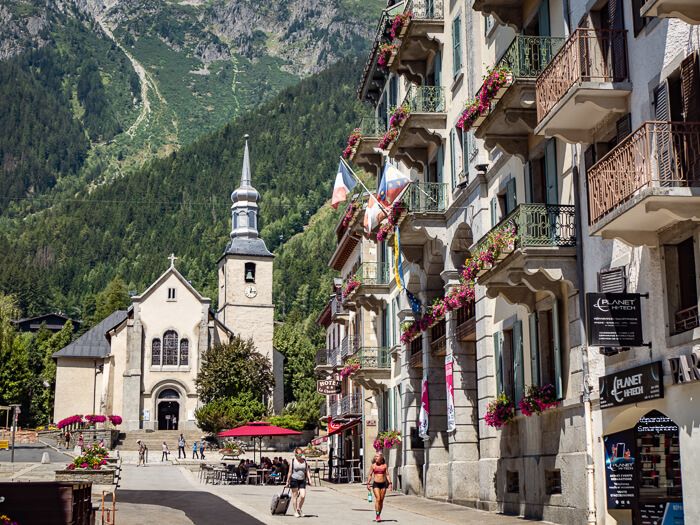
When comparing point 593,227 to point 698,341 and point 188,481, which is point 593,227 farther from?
point 188,481

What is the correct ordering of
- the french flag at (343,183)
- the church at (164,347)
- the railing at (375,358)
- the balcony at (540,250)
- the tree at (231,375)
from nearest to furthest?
the balcony at (540,250), the french flag at (343,183), the railing at (375,358), the tree at (231,375), the church at (164,347)

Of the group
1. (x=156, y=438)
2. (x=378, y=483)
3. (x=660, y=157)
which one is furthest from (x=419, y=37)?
(x=156, y=438)

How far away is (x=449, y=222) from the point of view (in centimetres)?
3106

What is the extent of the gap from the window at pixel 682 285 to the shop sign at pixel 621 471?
2.75m

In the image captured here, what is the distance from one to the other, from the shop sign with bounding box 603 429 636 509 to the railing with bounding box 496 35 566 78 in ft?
23.7

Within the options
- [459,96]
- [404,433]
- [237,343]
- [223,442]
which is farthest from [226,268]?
[459,96]

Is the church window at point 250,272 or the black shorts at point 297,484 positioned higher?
the church window at point 250,272

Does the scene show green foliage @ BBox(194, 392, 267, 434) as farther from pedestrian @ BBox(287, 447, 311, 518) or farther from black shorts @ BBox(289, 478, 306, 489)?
black shorts @ BBox(289, 478, 306, 489)

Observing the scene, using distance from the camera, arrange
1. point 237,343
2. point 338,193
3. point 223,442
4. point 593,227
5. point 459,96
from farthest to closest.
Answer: point 237,343 → point 223,442 → point 338,193 → point 459,96 → point 593,227

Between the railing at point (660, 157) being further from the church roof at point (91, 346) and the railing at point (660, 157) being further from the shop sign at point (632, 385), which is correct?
the church roof at point (91, 346)

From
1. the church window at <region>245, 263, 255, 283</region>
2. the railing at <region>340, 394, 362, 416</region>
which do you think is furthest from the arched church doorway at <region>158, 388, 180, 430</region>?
the railing at <region>340, 394, 362, 416</region>

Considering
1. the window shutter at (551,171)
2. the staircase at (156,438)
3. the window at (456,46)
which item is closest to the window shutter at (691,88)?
the window shutter at (551,171)

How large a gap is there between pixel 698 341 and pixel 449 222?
15619 millimetres

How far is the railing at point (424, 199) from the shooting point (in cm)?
3162
